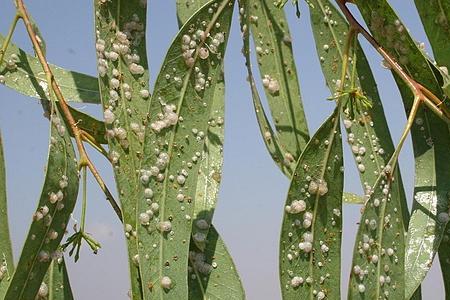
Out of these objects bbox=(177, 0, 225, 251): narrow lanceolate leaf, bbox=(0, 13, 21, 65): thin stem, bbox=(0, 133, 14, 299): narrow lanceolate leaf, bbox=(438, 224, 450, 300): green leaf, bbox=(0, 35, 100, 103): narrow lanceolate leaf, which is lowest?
bbox=(438, 224, 450, 300): green leaf

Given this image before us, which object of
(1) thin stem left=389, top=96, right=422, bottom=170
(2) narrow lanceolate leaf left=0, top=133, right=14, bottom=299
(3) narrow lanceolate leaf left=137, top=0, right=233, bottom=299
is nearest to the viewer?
(3) narrow lanceolate leaf left=137, top=0, right=233, bottom=299

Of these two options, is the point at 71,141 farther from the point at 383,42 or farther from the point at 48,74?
the point at 383,42

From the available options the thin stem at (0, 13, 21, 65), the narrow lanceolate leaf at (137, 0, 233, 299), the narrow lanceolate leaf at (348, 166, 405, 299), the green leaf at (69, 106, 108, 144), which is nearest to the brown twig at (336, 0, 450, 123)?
the narrow lanceolate leaf at (348, 166, 405, 299)

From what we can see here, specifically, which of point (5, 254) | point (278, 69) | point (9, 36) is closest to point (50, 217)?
point (5, 254)

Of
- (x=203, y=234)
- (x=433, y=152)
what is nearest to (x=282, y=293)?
(x=203, y=234)

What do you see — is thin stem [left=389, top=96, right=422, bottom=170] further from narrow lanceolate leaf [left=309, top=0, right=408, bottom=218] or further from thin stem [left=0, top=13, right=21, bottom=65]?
thin stem [left=0, top=13, right=21, bottom=65]

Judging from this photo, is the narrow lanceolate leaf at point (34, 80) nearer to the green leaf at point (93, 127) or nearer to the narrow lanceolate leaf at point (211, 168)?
the green leaf at point (93, 127)

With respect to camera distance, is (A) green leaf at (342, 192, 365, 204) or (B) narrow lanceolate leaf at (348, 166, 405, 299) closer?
(B) narrow lanceolate leaf at (348, 166, 405, 299)
